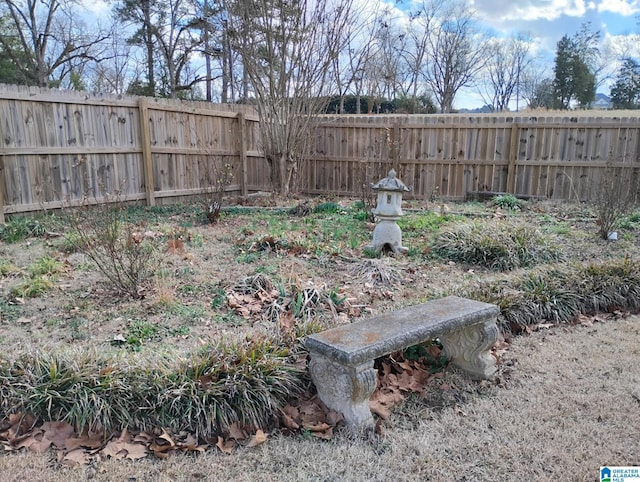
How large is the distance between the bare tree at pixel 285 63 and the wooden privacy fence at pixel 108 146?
124 cm

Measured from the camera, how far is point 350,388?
2291mm

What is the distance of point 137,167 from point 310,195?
4101 mm

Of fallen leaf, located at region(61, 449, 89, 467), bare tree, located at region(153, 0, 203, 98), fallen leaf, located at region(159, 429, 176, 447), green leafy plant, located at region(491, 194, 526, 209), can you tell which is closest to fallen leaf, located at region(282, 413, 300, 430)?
fallen leaf, located at region(159, 429, 176, 447)

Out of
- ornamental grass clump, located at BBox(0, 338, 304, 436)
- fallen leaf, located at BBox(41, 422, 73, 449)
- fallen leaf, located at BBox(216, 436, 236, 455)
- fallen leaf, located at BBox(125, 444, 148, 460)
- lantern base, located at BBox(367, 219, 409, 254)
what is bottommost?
fallen leaf, located at BBox(216, 436, 236, 455)

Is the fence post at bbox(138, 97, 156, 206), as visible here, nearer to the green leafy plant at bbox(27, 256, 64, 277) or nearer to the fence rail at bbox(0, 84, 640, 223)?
the fence rail at bbox(0, 84, 640, 223)

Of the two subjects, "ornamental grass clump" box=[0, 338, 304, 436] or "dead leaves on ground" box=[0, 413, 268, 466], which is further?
"ornamental grass clump" box=[0, 338, 304, 436]

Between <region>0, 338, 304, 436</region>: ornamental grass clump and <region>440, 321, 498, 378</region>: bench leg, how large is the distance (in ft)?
3.67

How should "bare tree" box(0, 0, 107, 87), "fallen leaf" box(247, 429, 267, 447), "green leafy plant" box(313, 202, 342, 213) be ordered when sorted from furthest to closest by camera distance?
1. "bare tree" box(0, 0, 107, 87)
2. "green leafy plant" box(313, 202, 342, 213)
3. "fallen leaf" box(247, 429, 267, 447)

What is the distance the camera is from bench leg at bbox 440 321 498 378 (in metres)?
2.90

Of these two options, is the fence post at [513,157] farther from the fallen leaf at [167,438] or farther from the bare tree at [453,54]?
the bare tree at [453,54]

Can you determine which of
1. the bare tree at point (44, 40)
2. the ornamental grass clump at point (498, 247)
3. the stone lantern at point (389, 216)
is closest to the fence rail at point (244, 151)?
the stone lantern at point (389, 216)

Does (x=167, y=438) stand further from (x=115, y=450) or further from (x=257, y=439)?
(x=257, y=439)

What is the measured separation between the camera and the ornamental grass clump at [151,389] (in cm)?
228

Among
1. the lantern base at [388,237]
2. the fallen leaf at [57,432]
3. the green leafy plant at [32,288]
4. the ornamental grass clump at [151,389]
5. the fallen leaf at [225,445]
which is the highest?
the lantern base at [388,237]
